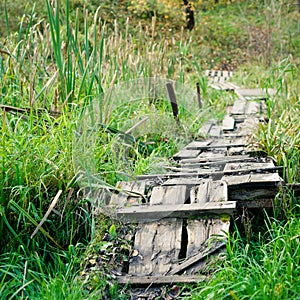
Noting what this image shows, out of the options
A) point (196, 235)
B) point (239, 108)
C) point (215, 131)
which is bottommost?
point (239, 108)

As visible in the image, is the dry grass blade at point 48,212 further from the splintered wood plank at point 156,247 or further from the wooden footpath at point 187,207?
the splintered wood plank at point 156,247

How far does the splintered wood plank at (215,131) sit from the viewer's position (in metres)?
5.58

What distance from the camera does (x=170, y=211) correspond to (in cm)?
314

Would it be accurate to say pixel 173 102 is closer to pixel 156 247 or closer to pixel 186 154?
pixel 186 154

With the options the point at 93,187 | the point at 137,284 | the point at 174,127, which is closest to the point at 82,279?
the point at 137,284

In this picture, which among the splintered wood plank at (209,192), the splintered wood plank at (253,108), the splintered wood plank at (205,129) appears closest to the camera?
the splintered wood plank at (209,192)

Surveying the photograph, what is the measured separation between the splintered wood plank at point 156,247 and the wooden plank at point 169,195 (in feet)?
0.59

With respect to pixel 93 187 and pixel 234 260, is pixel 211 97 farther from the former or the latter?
pixel 234 260

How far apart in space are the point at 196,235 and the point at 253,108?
4.03 meters

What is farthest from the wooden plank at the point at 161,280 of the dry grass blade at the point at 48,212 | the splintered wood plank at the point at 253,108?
the splintered wood plank at the point at 253,108

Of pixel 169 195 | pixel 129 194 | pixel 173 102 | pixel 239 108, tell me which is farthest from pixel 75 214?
pixel 239 108

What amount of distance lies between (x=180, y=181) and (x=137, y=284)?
3.20 ft

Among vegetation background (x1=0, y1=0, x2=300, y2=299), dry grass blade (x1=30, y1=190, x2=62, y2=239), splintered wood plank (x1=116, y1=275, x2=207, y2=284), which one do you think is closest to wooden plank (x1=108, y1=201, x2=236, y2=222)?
vegetation background (x1=0, y1=0, x2=300, y2=299)

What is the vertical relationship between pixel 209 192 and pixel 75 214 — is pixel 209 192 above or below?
above
